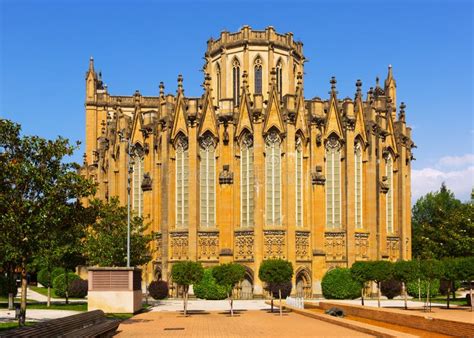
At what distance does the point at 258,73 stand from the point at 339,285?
23.5m

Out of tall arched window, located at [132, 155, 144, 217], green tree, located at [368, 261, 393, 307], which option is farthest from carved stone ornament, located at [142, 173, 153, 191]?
green tree, located at [368, 261, 393, 307]

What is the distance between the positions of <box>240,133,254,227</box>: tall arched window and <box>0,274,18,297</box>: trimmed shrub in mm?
19145

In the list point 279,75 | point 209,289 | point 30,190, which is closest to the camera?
point 30,190

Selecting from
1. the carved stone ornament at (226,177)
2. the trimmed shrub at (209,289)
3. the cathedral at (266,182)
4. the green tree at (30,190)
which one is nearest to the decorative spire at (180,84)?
the cathedral at (266,182)

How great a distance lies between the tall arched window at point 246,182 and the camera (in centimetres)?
5847

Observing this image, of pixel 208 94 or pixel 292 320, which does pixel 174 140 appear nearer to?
pixel 208 94

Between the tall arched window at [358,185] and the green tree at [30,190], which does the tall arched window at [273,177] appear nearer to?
the tall arched window at [358,185]

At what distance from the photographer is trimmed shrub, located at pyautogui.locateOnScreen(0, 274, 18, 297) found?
45.2 m

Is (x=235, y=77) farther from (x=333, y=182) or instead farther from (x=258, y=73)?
(x=333, y=182)

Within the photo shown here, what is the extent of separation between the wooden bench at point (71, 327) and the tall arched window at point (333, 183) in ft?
121

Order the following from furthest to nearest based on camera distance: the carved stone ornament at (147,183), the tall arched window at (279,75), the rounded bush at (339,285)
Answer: the tall arched window at (279,75)
the carved stone ornament at (147,183)
the rounded bush at (339,285)

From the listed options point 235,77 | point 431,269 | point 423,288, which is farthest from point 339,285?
point 235,77

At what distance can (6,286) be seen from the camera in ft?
164

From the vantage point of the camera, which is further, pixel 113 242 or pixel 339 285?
pixel 339 285
